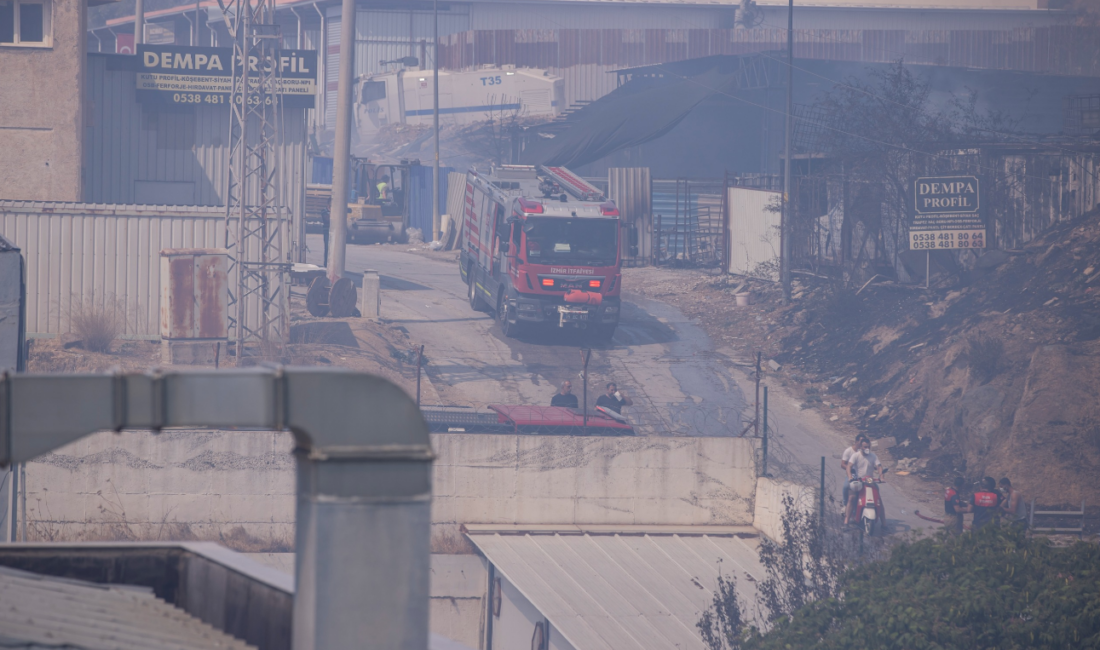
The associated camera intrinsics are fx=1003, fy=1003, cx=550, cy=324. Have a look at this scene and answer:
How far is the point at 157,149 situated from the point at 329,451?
26.2 meters

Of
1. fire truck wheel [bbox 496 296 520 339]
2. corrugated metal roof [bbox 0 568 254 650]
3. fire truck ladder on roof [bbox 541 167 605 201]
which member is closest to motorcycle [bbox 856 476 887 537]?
fire truck wheel [bbox 496 296 520 339]

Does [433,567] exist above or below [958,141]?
below

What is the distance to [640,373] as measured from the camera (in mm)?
22391

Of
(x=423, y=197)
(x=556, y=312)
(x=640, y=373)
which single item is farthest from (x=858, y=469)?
(x=423, y=197)

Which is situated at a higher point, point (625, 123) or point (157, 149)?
point (625, 123)

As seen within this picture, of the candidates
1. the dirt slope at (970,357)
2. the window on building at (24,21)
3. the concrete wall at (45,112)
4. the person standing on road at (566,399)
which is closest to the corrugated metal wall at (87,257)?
the concrete wall at (45,112)

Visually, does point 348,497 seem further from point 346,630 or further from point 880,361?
point 880,361

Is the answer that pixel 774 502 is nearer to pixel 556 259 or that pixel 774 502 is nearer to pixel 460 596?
pixel 460 596

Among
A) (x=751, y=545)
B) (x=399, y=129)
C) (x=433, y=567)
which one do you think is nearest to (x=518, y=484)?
(x=433, y=567)

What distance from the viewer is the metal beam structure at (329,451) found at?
149 inches

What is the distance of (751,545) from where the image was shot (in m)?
16.2

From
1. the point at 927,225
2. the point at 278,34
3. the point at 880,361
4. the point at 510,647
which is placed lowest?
the point at 510,647

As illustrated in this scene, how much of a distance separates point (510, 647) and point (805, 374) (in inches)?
446

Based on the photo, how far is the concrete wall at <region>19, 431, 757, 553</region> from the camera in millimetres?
15102
